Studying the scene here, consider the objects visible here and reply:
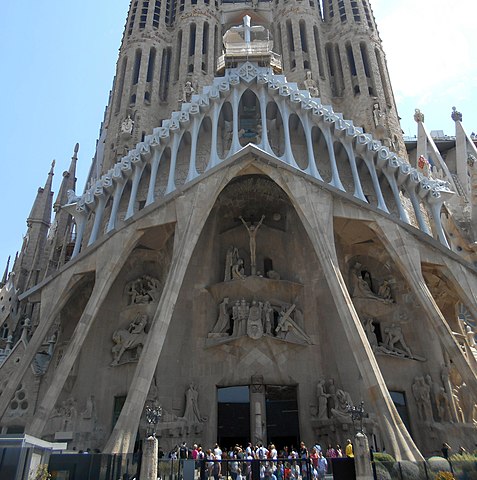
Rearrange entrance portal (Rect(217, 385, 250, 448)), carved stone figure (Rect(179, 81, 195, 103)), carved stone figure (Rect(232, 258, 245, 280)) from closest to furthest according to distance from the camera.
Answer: entrance portal (Rect(217, 385, 250, 448)), carved stone figure (Rect(232, 258, 245, 280)), carved stone figure (Rect(179, 81, 195, 103))

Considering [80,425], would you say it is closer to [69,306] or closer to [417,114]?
[69,306]

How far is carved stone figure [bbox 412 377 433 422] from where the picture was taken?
16406mm

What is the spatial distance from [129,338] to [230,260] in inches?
203

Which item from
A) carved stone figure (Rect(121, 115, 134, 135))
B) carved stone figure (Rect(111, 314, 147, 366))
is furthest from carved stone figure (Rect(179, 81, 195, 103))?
carved stone figure (Rect(111, 314, 147, 366))

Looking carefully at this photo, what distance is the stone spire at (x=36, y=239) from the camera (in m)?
29.1

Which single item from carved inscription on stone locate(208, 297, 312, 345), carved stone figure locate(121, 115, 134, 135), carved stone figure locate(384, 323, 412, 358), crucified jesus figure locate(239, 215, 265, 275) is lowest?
carved stone figure locate(384, 323, 412, 358)

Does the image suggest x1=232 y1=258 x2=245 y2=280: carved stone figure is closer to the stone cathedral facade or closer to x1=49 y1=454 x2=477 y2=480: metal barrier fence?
the stone cathedral facade

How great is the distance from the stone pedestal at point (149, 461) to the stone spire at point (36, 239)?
20.5 metres

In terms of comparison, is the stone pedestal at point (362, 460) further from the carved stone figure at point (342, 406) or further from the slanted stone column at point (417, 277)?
the slanted stone column at point (417, 277)

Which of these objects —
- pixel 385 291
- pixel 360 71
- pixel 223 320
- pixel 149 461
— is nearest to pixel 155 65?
pixel 360 71

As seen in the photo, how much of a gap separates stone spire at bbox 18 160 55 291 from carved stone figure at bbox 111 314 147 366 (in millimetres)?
12222

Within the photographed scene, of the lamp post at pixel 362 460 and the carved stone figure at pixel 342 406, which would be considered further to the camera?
the carved stone figure at pixel 342 406

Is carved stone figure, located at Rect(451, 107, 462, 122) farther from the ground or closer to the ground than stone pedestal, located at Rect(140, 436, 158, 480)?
farther from the ground

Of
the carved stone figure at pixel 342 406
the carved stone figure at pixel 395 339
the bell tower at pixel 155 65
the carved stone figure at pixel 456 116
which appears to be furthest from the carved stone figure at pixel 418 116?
the carved stone figure at pixel 342 406
